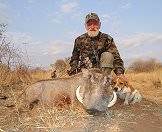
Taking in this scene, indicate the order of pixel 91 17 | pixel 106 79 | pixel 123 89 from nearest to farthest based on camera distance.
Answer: pixel 106 79, pixel 123 89, pixel 91 17

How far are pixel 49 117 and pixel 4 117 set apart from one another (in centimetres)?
85

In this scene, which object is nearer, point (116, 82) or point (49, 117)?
point (49, 117)

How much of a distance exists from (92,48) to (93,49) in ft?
0.11

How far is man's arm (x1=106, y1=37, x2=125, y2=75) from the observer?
27.3 ft

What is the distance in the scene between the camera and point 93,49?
8.70m

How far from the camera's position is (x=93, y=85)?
6.66 meters

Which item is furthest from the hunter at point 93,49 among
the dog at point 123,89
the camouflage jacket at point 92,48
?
the dog at point 123,89

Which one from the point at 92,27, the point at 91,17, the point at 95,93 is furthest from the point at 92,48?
the point at 95,93

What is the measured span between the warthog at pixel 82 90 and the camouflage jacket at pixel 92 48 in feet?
3.74

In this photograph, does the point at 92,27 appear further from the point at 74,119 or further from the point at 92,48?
the point at 74,119

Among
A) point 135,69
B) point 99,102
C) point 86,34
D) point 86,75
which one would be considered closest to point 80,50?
point 86,34

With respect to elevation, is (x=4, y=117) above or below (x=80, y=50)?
below

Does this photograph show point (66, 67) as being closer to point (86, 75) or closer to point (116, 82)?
point (116, 82)

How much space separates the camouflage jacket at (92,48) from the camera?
8625 millimetres
